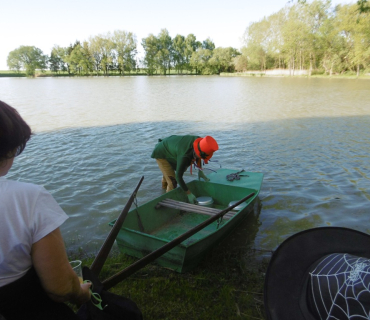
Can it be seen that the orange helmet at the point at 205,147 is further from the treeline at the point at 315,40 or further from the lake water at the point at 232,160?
the treeline at the point at 315,40

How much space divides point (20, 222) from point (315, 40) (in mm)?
65624

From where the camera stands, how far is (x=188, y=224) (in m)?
5.26

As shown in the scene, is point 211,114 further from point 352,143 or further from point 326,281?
point 326,281

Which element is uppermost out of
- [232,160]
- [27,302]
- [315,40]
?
[315,40]

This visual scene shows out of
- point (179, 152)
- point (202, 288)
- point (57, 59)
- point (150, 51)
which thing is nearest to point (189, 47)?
point (150, 51)

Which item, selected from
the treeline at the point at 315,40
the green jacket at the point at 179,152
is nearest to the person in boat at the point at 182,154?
the green jacket at the point at 179,152

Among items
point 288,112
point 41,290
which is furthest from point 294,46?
point 41,290

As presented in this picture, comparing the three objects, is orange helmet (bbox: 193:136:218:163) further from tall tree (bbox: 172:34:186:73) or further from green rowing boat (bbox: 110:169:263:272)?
tall tree (bbox: 172:34:186:73)

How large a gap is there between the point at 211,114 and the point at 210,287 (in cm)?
1504

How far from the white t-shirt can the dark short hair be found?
137 millimetres

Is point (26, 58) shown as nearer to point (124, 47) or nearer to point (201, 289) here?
point (124, 47)

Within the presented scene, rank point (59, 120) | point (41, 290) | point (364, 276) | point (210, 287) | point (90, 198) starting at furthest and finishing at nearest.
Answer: point (59, 120) < point (90, 198) < point (210, 287) < point (364, 276) < point (41, 290)

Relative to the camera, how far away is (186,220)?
17.7 feet

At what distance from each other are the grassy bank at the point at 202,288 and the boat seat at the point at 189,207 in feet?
2.12
